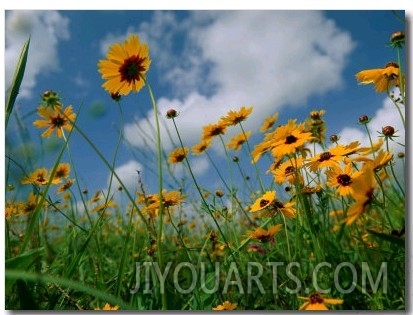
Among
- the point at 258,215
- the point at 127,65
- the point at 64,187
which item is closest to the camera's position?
the point at 127,65

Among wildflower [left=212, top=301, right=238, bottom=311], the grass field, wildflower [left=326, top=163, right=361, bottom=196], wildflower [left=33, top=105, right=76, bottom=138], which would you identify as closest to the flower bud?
the grass field

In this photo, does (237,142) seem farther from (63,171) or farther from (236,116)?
(63,171)

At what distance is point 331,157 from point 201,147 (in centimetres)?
43

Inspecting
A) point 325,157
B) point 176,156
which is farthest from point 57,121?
point 325,157

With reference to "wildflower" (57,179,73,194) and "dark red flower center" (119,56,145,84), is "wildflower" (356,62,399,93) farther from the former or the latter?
"wildflower" (57,179,73,194)

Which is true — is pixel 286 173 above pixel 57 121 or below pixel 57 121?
below

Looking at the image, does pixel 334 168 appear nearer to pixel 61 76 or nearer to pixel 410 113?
pixel 410 113

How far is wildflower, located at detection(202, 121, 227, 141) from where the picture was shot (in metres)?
1.23

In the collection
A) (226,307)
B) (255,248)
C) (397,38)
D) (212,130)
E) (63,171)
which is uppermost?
(397,38)

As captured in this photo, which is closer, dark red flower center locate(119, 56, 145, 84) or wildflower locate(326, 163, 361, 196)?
dark red flower center locate(119, 56, 145, 84)

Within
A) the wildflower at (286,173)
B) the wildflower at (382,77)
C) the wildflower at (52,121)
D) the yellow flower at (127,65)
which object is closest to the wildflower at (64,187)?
the wildflower at (52,121)

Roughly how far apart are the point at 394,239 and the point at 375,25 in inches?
26.1

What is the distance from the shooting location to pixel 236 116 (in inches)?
46.8

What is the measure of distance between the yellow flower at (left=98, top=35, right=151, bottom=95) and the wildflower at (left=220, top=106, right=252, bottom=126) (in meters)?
0.40
